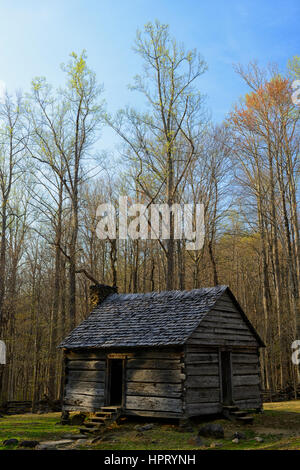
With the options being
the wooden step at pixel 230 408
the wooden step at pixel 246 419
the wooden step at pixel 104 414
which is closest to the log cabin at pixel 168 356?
the wooden step at pixel 230 408

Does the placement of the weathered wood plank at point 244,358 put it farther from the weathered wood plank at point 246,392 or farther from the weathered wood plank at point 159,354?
the weathered wood plank at point 159,354

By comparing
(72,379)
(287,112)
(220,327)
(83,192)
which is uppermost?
(287,112)

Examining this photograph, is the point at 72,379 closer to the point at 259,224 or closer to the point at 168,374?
the point at 168,374

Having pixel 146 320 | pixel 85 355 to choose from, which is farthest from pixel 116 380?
pixel 146 320

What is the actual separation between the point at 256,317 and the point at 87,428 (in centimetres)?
2286

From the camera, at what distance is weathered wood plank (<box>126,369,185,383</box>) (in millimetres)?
13089

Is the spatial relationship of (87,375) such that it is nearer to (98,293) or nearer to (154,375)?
(154,375)

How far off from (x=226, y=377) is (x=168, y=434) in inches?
165

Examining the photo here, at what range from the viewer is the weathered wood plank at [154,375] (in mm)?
13089

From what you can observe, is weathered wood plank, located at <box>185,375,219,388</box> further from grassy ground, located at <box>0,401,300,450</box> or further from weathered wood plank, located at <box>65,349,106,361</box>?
weathered wood plank, located at <box>65,349,106,361</box>

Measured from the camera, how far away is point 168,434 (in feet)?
38.1

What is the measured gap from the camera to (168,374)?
1327cm

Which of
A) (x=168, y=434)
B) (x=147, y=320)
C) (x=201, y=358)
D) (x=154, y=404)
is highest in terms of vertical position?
(x=147, y=320)
